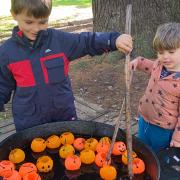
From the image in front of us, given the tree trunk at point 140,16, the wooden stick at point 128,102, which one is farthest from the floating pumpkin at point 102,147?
the tree trunk at point 140,16

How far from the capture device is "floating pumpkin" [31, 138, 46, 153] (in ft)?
8.25

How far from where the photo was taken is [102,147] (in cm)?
250

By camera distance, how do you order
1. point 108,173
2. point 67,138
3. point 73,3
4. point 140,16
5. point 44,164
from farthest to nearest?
point 73,3
point 140,16
point 67,138
point 44,164
point 108,173

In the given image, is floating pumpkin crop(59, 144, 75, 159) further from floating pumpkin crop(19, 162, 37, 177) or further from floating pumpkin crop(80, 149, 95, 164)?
floating pumpkin crop(19, 162, 37, 177)

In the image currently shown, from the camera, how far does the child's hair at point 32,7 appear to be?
233cm

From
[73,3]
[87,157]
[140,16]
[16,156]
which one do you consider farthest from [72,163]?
[73,3]

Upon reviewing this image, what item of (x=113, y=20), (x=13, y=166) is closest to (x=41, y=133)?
(x=13, y=166)

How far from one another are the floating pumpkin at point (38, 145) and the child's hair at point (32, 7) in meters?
0.79

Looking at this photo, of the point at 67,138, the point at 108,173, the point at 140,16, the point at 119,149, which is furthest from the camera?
the point at 140,16

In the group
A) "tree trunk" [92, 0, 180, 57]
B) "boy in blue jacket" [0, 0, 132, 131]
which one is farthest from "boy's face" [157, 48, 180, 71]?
"tree trunk" [92, 0, 180, 57]

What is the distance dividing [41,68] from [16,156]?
0.58m

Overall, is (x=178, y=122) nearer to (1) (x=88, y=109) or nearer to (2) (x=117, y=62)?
(1) (x=88, y=109)

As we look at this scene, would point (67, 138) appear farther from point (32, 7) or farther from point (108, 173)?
point (32, 7)

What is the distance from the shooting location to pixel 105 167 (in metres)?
2.26
